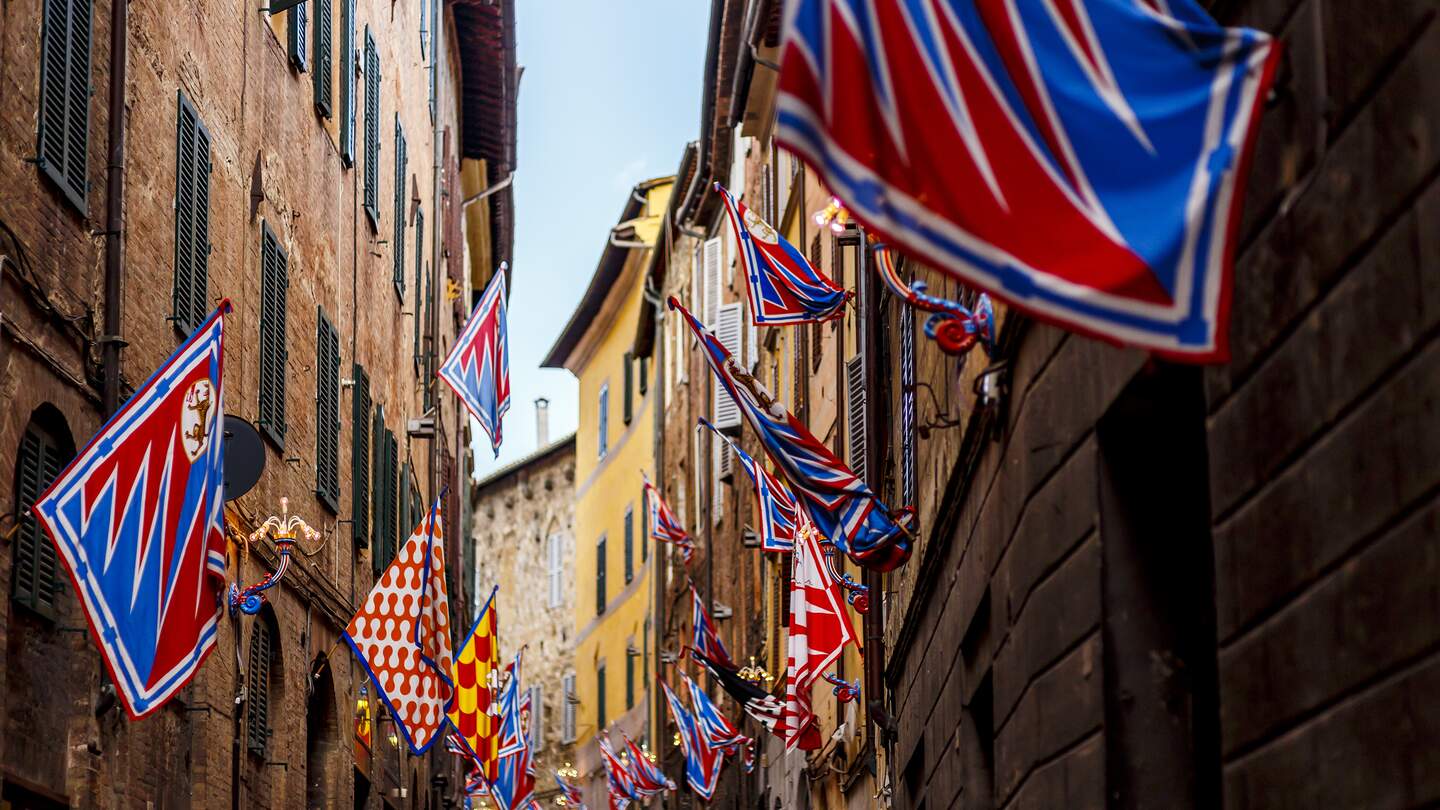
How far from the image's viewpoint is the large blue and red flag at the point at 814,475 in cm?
1170

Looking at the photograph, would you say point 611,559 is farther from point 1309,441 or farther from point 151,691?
point 1309,441

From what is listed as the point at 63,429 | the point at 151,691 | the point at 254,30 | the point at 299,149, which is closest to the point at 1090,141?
the point at 151,691

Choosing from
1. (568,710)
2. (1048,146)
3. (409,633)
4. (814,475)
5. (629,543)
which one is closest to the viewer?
(1048,146)

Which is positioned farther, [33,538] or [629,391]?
[629,391]

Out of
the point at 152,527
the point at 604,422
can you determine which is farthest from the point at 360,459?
the point at 604,422

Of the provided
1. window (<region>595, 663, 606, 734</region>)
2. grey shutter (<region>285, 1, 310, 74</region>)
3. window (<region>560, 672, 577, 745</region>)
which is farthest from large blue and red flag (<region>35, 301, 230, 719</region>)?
window (<region>560, 672, 577, 745</region>)

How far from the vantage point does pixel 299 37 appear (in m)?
18.2

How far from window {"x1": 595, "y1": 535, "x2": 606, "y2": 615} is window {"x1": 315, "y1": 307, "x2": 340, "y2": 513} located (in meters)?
29.4

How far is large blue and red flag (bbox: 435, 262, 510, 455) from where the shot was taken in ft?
64.3

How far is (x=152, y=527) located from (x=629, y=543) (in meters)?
36.7

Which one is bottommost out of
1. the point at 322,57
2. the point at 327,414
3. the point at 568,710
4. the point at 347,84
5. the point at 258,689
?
the point at 258,689

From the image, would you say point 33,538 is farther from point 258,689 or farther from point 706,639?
point 706,639

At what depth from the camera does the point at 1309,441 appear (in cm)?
458

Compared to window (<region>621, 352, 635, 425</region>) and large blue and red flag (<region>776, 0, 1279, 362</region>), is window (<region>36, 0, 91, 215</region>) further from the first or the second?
window (<region>621, 352, 635, 425</region>)
